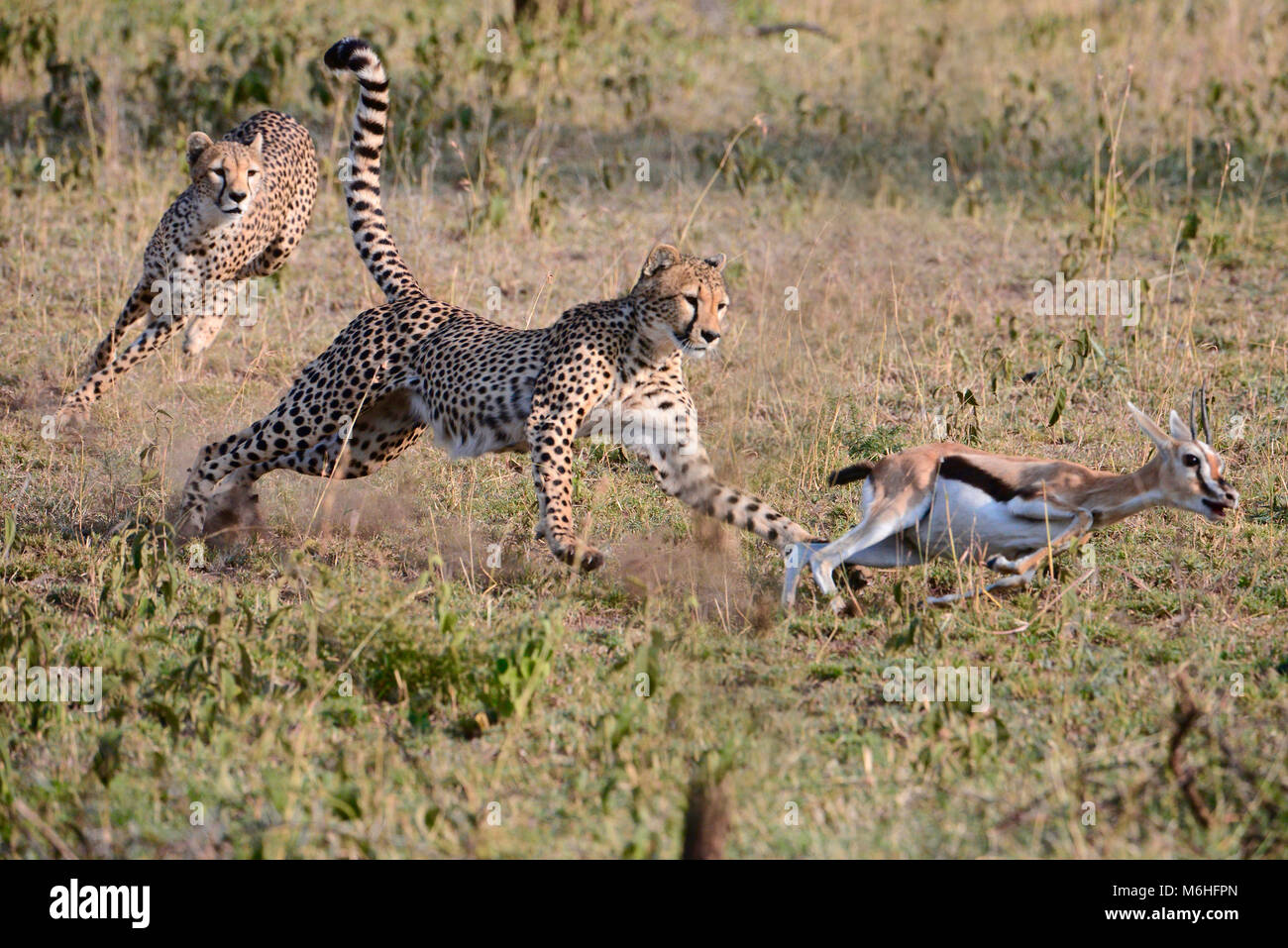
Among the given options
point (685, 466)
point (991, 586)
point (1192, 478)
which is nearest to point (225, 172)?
point (685, 466)

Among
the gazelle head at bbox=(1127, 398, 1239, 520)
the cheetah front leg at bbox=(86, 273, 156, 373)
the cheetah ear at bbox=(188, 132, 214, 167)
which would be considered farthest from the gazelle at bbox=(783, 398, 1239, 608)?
the cheetah ear at bbox=(188, 132, 214, 167)

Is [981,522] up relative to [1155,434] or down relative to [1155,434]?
down

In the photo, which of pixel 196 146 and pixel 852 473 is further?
pixel 196 146

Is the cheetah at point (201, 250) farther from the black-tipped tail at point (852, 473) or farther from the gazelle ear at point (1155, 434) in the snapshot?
the gazelle ear at point (1155, 434)

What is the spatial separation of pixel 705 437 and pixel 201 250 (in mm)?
2847

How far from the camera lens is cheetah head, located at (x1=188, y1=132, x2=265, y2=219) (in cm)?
785

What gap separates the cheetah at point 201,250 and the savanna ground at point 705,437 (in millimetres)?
248

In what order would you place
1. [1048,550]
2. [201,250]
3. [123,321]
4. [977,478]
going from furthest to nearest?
1. [201,250]
2. [123,321]
3. [977,478]
4. [1048,550]

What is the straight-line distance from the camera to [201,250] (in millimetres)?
8047

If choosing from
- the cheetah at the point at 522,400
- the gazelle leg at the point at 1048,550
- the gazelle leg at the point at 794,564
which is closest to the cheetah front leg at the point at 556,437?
the cheetah at the point at 522,400

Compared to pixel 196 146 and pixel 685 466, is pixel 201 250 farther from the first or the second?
pixel 685 466

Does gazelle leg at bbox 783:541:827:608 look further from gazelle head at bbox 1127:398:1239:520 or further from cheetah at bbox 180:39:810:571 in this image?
gazelle head at bbox 1127:398:1239:520

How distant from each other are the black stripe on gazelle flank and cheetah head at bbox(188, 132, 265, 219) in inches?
158

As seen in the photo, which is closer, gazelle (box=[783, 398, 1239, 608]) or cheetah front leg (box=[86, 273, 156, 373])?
gazelle (box=[783, 398, 1239, 608])
